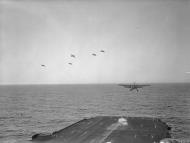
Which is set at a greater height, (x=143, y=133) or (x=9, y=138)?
(x=143, y=133)

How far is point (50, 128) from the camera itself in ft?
281

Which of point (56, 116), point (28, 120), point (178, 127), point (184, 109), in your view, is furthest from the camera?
point (184, 109)

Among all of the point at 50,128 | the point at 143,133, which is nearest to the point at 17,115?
→ the point at 50,128

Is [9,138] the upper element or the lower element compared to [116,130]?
lower

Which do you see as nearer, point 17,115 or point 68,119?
point 68,119

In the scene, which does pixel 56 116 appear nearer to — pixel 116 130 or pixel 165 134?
pixel 116 130

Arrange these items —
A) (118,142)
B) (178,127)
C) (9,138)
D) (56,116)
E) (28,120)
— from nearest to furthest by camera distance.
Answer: (118,142), (9,138), (178,127), (28,120), (56,116)

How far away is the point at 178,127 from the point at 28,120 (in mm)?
58508

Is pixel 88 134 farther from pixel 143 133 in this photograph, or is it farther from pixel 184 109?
pixel 184 109

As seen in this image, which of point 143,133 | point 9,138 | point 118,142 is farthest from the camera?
point 9,138

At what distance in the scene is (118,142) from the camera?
45875 mm

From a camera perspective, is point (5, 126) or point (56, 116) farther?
point (56, 116)

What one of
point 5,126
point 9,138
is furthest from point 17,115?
point 9,138

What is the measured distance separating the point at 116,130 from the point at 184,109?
7364 centimetres
